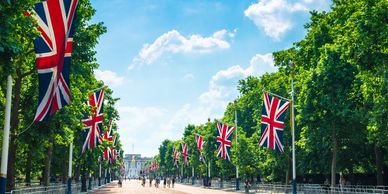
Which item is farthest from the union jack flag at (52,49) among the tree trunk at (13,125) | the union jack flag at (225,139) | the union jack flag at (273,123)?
the union jack flag at (225,139)

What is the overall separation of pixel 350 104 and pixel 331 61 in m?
3.43

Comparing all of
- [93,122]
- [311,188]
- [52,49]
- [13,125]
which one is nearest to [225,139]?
[311,188]

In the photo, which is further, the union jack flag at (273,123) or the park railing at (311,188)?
the park railing at (311,188)

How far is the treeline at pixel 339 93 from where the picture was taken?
2822 centimetres

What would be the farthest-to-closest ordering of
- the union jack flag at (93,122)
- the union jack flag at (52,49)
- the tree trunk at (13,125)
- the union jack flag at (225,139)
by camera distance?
the union jack flag at (225,139), the union jack flag at (93,122), the tree trunk at (13,125), the union jack flag at (52,49)

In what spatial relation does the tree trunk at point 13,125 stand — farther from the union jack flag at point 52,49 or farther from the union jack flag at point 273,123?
the union jack flag at point 273,123

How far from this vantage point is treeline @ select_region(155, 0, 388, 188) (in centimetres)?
2822

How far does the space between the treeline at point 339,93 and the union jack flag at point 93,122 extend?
1600cm

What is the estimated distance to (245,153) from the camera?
208 feet

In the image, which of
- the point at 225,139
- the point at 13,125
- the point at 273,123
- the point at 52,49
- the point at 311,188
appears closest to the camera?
the point at 52,49

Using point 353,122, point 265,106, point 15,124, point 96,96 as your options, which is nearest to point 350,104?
point 353,122

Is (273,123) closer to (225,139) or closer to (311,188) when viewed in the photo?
(311,188)

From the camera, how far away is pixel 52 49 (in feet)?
48.7

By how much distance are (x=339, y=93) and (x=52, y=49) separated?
26.2m
